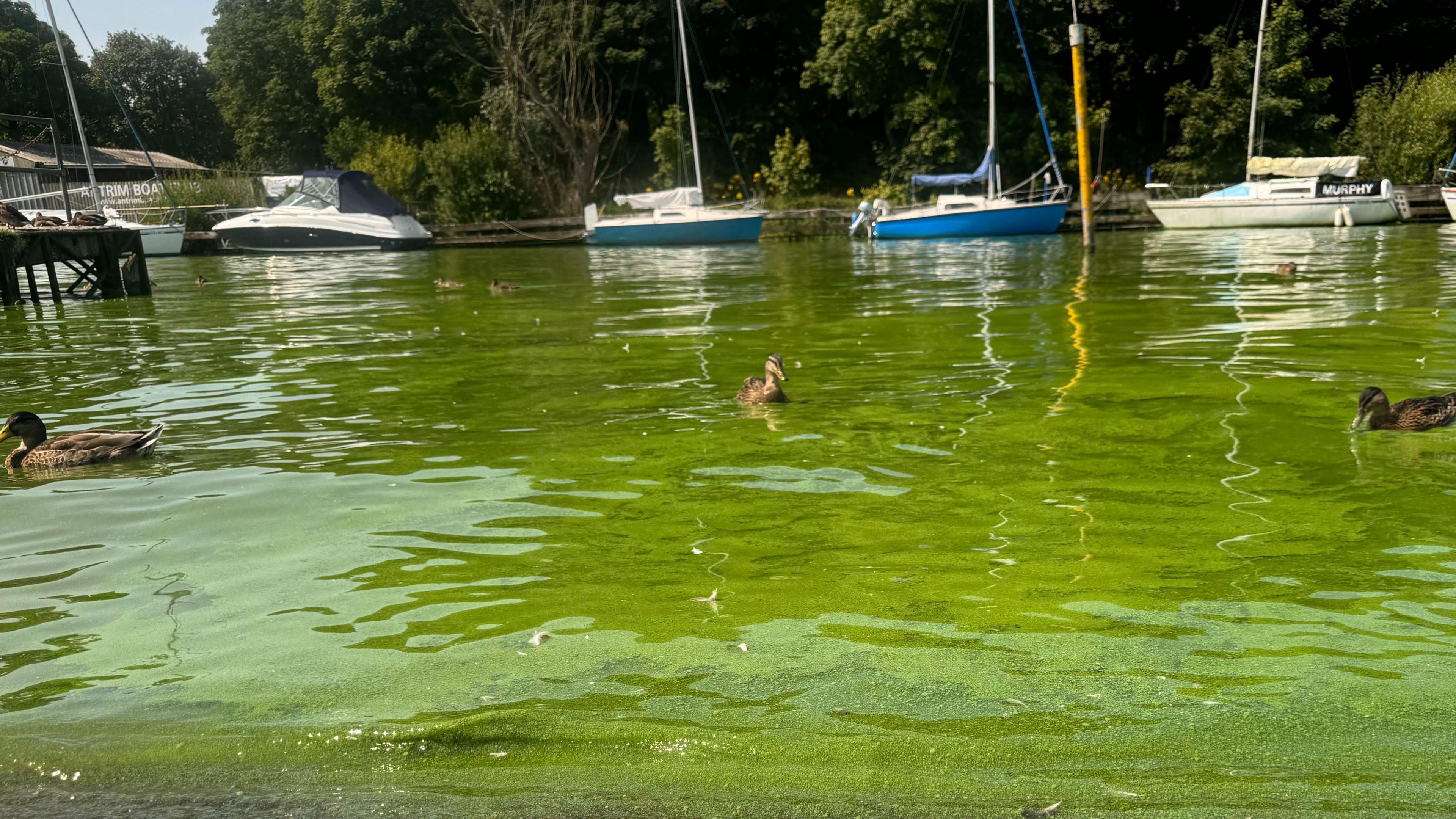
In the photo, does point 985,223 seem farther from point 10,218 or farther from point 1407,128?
point 10,218

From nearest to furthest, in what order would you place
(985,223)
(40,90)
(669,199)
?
(985,223)
(669,199)
(40,90)

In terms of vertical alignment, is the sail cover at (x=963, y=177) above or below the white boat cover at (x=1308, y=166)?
above

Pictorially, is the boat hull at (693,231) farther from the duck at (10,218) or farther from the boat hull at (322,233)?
the duck at (10,218)

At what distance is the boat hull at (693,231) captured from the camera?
3919cm

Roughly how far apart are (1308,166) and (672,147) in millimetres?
21590

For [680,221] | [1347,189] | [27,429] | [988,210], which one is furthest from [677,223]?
[27,429]

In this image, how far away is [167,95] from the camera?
72.1 metres

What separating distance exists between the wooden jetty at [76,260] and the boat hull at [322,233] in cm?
1497

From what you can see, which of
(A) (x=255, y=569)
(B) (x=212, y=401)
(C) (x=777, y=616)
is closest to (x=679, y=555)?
(C) (x=777, y=616)

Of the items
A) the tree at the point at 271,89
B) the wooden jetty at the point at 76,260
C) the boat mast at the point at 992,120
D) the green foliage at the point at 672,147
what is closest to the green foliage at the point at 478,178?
the green foliage at the point at 672,147

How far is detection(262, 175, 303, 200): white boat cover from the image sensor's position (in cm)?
4744

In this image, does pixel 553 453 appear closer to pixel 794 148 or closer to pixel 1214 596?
pixel 1214 596

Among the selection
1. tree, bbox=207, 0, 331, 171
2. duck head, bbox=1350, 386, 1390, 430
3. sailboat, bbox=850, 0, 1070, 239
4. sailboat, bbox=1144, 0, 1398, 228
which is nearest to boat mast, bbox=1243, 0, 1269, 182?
sailboat, bbox=1144, 0, 1398, 228

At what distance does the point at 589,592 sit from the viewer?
526 cm
